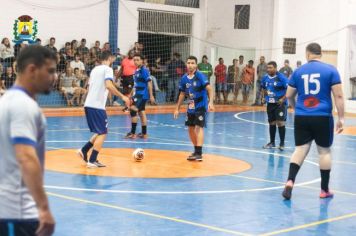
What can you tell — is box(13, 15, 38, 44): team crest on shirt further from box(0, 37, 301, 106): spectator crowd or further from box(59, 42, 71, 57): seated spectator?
box(59, 42, 71, 57): seated spectator

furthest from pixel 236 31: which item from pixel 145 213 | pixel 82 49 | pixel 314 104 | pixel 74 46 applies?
pixel 145 213

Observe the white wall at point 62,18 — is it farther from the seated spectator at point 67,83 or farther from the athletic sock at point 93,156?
the athletic sock at point 93,156

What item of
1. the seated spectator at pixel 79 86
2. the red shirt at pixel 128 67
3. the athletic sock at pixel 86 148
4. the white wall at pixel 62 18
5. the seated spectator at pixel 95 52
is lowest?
the athletic sock at pixel 86 148

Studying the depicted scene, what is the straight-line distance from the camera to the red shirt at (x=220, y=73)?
102 ft

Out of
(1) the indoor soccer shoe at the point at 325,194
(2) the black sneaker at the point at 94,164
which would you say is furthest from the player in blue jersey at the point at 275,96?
(1) the indoor soccer shoe at the point at 325,194

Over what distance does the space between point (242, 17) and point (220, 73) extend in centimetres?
409

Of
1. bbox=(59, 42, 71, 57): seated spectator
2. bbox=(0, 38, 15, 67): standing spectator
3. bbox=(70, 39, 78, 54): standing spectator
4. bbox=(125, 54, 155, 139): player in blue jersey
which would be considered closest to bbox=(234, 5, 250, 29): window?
bbox=(70, 39, 78, 54): standing spectator

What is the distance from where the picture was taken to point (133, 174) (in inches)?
439

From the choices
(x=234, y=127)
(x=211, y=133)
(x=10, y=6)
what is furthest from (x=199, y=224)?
(x=10, y=6)

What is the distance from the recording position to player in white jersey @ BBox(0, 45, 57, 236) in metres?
3.79

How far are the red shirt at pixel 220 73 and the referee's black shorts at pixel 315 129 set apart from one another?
2165 centimetres

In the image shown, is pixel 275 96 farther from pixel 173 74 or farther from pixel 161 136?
pixel 173 74

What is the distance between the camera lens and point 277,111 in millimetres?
15266

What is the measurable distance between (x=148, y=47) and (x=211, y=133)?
1503 centimetres
